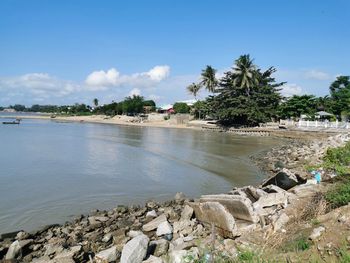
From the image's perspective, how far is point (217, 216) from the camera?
26.0 feet

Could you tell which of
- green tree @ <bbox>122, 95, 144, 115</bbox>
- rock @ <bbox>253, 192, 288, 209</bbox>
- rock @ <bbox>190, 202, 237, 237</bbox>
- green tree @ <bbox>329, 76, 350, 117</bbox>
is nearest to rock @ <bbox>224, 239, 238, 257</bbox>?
rock @ <bbox>190, 202, 237, 237</bbox>

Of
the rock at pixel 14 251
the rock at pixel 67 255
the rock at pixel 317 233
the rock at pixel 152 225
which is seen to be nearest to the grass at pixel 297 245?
the rock at pixel 317 233

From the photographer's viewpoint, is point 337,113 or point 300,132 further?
point 337,113

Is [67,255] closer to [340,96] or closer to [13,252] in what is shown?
[13,252]

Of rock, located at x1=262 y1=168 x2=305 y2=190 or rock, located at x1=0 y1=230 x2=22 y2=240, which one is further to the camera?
rock, located at x1=262 y1=168 x2=305 y2=190

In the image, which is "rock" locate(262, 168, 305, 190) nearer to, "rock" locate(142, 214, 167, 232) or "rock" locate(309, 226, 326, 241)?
"rock" locate(142, 214, 167, 232)

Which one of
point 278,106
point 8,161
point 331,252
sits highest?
point 278,106

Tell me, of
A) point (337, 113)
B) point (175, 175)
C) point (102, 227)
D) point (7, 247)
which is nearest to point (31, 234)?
point (7, 247)

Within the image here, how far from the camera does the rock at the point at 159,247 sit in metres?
7.16

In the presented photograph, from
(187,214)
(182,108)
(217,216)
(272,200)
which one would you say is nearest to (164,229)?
(187,214)

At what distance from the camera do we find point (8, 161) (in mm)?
23875

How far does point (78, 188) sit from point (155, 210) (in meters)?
5.84

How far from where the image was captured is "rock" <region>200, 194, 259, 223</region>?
7681 millimetres

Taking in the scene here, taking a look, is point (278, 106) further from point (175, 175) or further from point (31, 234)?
point (31, 234)
